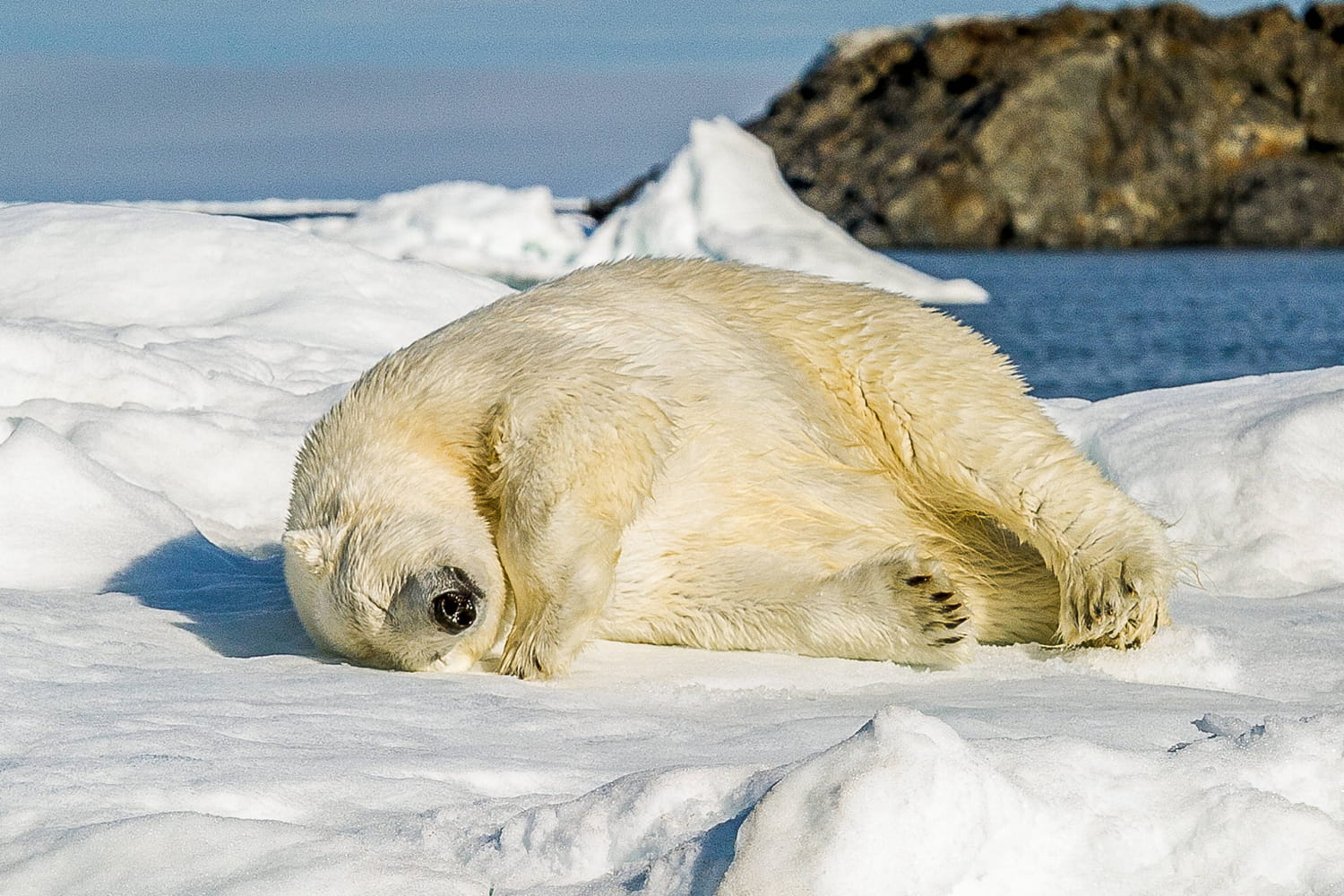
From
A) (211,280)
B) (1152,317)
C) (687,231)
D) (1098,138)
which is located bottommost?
(1098,138)

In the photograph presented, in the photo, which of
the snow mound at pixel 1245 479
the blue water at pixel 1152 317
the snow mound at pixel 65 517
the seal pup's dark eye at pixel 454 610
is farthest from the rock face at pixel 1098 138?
the seal pup's dark eye at pixel 454 610

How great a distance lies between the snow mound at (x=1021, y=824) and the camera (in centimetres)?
175

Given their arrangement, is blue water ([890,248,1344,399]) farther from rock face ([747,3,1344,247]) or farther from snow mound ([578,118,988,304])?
rock face ([747,3,1344,247])

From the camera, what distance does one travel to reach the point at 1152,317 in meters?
25.8

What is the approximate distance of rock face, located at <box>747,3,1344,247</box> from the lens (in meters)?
60.3

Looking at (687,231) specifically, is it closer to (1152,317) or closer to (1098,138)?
(1152,317)

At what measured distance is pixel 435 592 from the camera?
2.96 m

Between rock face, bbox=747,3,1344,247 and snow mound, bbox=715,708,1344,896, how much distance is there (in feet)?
189

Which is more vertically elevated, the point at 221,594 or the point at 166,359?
the point at 221,594

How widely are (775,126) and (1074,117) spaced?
600 inches

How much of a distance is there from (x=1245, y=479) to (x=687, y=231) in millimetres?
18536

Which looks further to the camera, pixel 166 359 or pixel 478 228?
pixel 478 228

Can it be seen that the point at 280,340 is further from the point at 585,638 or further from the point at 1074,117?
the point at 1074,117

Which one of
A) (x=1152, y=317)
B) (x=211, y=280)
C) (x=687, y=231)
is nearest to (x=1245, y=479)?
(x=211, y=280)
